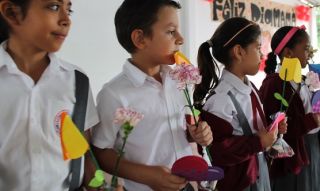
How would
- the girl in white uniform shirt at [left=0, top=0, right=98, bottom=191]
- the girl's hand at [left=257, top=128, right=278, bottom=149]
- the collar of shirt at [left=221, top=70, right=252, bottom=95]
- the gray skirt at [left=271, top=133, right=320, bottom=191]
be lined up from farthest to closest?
the gray skirt at [left=271, top=133, right=320, bottom=191], the collar of shirt at [left=221, top=70, right=252, bottom=95], the girl's hand at [left=257, top=128, right=278, bottom=149], the girl in white uniform shirt at [left=0, top=0, right=98, bottom=191]

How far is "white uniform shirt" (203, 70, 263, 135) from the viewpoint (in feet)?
4.25

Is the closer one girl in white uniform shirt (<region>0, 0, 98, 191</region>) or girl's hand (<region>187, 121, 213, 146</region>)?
girl in white uniform shirt (<region>0, 0, 98, 191</region>)

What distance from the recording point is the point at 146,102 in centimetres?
103

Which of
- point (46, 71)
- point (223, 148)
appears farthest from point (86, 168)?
point (223, 148)

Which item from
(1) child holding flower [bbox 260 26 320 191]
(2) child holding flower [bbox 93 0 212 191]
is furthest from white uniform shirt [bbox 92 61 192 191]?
(1) child holding flower [bbox 260 26 320 191]

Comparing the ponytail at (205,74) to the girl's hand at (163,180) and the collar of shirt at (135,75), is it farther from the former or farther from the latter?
the girl's hand at (163,180)

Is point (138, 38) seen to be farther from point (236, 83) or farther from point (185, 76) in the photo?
point (236, 83)

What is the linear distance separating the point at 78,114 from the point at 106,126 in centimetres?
11

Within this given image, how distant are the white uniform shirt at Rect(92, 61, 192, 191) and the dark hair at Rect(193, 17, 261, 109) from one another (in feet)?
1.23

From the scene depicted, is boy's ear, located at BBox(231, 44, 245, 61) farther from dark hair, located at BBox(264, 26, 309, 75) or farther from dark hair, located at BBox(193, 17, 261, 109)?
dark hair, located at BBox(264, 26, 309, 75)

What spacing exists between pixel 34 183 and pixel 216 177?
42 centimetres

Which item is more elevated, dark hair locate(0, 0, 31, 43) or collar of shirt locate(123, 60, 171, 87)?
dark hair locate(0, 0, 31, 43)

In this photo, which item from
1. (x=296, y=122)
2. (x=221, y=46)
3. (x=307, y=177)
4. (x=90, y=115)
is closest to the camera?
(x=90, y=115)

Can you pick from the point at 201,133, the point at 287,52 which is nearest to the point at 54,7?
the point at 201,133
